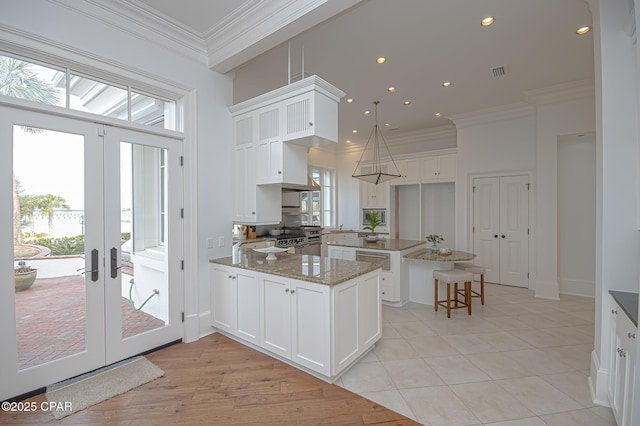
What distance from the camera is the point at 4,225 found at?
203cm

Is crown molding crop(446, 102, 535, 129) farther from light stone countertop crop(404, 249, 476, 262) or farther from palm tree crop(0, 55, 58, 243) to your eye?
palm tree crop(0, 55, 58, 243)

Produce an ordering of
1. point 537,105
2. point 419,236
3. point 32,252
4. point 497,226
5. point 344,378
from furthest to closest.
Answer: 1. point 419,236
2. point 497,226
3. point 537,105
4. point 344,378
5. point 32,252

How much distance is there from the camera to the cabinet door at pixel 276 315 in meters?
2.49

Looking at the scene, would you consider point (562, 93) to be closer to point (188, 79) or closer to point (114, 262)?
point (188, 79)

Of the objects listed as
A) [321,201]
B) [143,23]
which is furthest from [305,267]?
[321,201]

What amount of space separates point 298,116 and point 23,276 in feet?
8.71

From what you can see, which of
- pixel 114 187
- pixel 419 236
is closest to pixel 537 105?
pixel 419 236

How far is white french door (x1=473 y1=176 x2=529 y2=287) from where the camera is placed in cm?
509

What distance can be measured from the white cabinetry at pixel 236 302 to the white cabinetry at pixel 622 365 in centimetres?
263

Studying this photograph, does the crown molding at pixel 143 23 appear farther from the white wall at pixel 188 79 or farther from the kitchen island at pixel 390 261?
the kitchen island at pixel 390 261

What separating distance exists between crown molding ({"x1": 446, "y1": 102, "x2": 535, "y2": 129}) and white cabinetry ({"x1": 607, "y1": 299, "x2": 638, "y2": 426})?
4.27 m

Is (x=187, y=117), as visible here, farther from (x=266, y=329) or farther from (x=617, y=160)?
(x=617, y=160)

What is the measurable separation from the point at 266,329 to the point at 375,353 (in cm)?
113

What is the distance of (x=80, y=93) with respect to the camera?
2.42m
